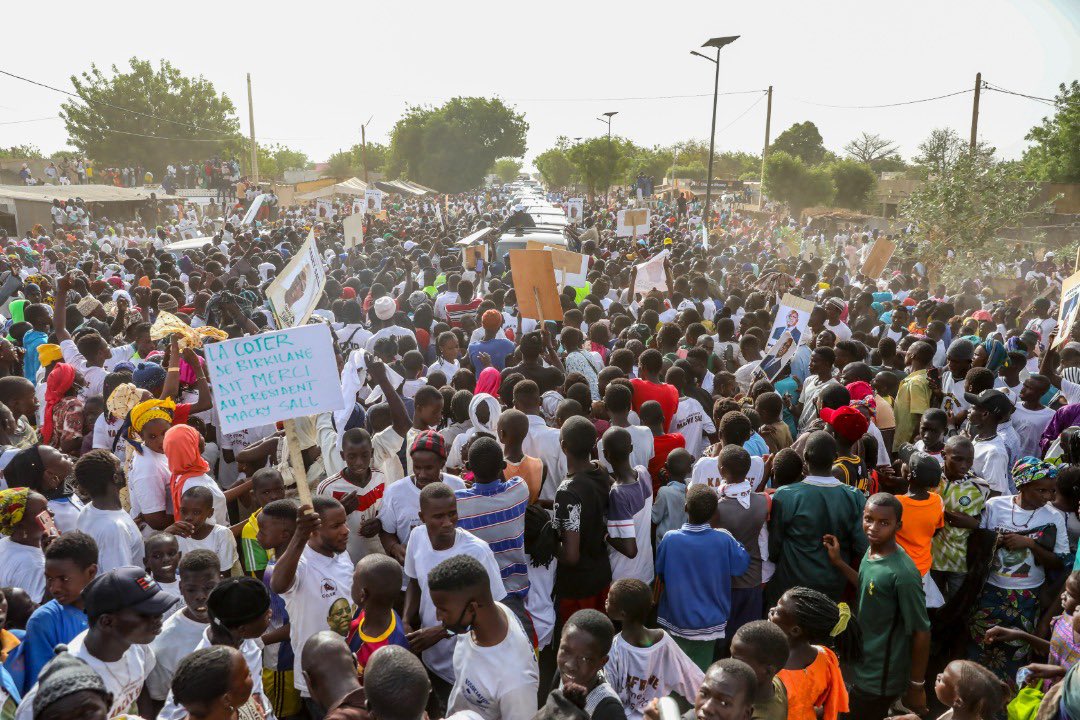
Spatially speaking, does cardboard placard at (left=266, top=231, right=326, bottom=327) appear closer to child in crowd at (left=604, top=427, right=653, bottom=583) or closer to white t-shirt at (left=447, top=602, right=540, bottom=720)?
child in crowd at (left=604, top=427, right=653, bottom=583)

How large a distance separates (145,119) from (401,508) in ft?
223

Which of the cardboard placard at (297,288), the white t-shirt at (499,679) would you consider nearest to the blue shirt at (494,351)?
the cardboard placard at (297,288)

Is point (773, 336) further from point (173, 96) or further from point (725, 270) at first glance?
point (173, 96)

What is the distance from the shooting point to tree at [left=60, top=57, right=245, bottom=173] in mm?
61312

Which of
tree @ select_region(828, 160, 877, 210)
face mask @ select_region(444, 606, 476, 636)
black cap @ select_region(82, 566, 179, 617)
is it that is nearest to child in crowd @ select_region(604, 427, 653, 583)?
face mask @ select_region(444, 606, 476, 636)

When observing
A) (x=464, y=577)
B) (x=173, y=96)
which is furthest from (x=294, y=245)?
(x=173, y=96)

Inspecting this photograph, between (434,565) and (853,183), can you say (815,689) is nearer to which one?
(434,565)

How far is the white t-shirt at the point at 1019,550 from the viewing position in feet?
15.0

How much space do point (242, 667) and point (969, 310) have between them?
12.1 metres

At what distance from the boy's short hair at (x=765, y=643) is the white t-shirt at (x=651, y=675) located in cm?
36

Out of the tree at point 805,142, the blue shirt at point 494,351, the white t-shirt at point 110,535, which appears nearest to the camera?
the white t-shirt at point 110,535

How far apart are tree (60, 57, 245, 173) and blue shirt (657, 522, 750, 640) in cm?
6773

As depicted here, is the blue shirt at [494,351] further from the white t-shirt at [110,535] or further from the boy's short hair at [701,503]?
the white t-shirt at [110,535]

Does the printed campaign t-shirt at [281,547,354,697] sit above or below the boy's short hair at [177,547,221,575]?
below
